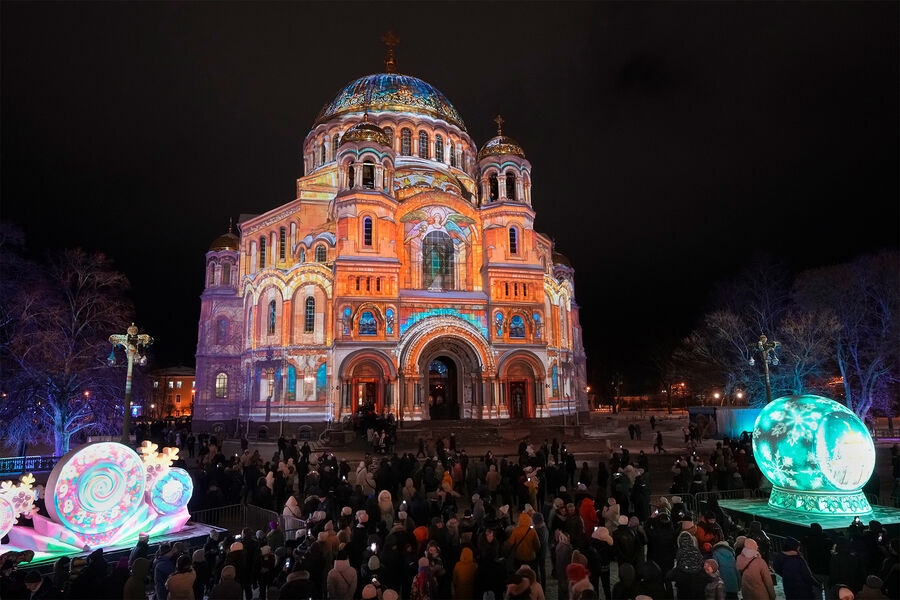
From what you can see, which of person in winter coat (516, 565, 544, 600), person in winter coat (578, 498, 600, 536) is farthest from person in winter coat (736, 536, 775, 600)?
person in winter coat (578, 498, 600, 536)

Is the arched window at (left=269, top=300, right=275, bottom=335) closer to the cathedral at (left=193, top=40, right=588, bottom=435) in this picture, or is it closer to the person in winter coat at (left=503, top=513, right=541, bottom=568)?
the cathedral at (left=193, top=40, right=588, bottom=435)

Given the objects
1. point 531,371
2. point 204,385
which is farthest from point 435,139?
point 204,385

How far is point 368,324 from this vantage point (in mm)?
30078

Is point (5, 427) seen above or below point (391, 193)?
below

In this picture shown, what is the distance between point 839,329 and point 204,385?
35.6 meters

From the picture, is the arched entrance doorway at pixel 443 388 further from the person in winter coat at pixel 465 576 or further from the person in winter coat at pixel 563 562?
the person in winter coat at pixel 465 576

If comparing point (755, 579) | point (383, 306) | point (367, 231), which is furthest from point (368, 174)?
point (755, 579)

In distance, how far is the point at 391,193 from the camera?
33125 millimetres

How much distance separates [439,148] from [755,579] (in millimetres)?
38361

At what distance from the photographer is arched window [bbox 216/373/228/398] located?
35.6 metres

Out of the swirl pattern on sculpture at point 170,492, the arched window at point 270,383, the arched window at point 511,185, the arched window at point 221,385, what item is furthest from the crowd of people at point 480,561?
the arched window at point 221,385

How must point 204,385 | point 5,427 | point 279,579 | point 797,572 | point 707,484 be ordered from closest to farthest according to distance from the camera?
point 797,572, point 279,579, point 707,484, point 5,427, point 204,385

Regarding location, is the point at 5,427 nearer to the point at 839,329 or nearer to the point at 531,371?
the point at 531,371

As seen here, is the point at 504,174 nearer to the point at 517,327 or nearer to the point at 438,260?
the point at 438,260
